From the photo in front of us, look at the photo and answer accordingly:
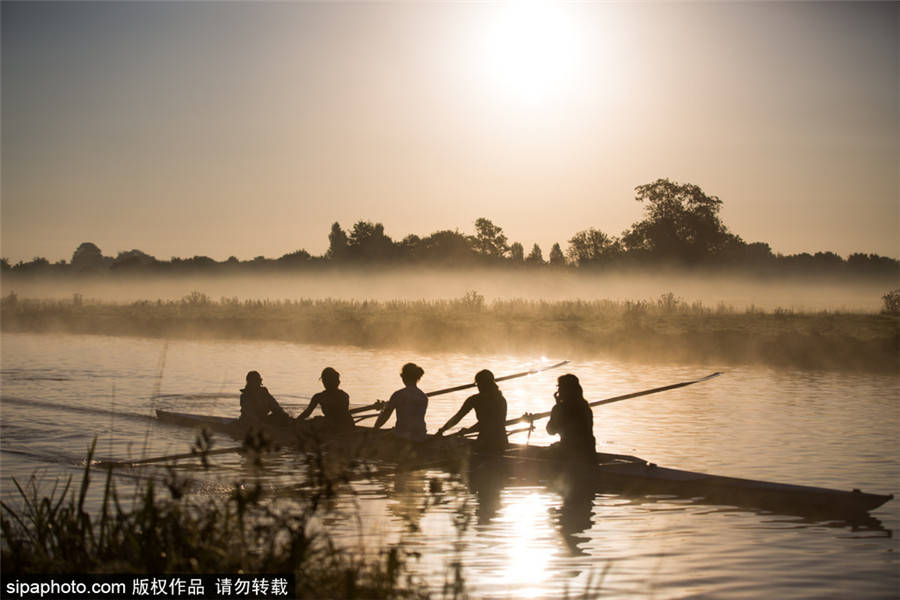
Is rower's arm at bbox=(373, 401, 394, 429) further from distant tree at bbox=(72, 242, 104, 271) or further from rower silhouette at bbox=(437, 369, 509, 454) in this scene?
distant tree at bbox=(72, 242, 104, 271)

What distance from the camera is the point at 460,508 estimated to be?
34.9 feet

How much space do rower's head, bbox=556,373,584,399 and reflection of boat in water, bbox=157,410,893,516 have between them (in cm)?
91

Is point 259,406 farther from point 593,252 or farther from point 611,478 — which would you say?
point 593,252

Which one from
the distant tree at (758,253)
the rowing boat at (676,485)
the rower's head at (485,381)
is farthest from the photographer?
the distant tree at (758,253)

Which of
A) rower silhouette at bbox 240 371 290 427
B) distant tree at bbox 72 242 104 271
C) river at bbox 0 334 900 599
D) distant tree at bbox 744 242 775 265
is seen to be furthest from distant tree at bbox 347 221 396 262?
distant tree at bbox 72 242 104 271

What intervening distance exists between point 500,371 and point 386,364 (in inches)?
186

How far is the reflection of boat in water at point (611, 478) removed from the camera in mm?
9984

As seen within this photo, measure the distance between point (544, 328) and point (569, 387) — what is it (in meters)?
23.6

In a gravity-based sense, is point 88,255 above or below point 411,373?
above

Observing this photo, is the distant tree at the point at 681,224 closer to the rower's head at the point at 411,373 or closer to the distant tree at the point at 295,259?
the distant tree at the point at 295,259

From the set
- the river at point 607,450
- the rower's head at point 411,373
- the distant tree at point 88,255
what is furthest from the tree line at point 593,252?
the distant tree at point 88,255

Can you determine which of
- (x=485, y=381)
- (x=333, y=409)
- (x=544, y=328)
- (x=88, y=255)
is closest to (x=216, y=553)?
(x=485, y=381)

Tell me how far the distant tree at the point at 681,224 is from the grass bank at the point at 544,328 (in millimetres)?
24956

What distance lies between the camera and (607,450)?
14828mm
